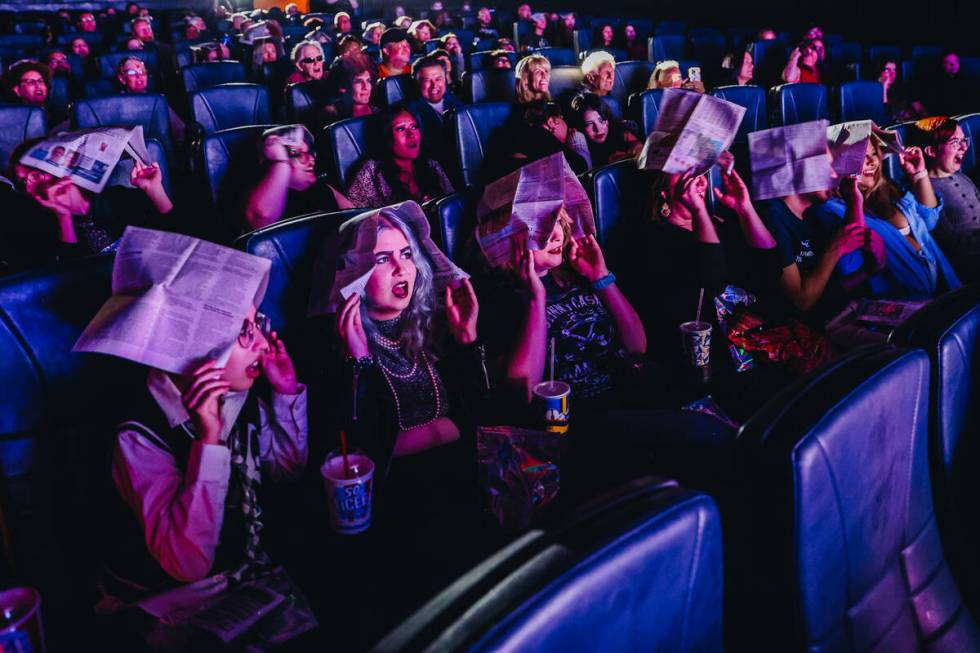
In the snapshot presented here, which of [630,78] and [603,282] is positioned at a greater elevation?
[630,78]

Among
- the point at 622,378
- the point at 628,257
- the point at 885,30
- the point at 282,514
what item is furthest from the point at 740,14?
the point at 282,514

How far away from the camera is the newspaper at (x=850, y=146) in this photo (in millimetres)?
2418

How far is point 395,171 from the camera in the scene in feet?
10.4

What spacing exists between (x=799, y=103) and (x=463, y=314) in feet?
11.2

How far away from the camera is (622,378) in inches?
71.1

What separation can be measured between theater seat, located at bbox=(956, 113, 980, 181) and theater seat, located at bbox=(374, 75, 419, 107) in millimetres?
2954

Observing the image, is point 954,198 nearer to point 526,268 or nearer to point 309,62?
point 526,268

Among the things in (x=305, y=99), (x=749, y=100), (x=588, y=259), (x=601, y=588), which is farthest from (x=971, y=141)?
(x=601, y=588)

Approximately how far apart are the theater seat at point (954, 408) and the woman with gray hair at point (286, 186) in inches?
84.6

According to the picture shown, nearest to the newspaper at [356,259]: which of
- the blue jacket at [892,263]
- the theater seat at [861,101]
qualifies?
the blue jacket at [892,263]

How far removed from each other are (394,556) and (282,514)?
301 millimetres

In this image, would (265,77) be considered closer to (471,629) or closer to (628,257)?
(628,257)

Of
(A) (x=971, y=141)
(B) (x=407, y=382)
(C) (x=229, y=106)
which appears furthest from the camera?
(C) (x=229, y=106)

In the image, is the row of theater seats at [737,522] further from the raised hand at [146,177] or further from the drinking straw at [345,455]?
the raised hand at [146,177]
